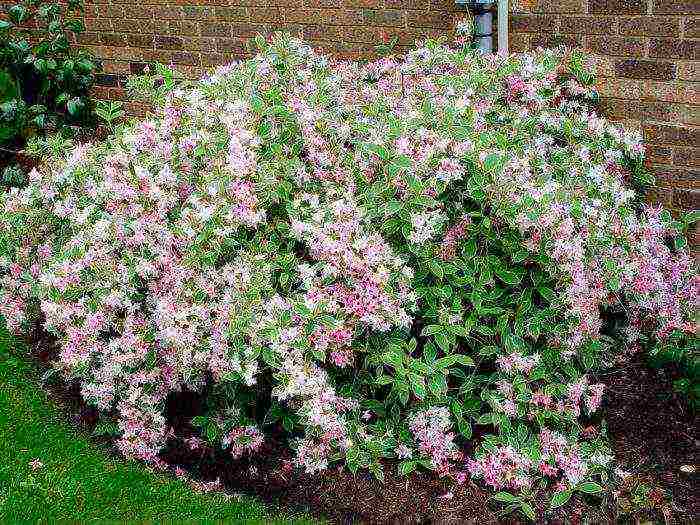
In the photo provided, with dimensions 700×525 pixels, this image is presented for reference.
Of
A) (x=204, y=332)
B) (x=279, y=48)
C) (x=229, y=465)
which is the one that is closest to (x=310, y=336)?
(x=204, y=332)

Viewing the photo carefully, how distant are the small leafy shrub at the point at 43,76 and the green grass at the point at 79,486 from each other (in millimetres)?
2640

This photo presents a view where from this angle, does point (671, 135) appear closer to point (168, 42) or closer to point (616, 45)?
point (616, 45)

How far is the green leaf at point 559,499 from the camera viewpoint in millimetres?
2887

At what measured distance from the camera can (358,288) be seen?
285 cm

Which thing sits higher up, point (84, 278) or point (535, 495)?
point (84, 278)

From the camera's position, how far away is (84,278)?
318cm

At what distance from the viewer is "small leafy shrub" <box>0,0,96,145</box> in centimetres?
539

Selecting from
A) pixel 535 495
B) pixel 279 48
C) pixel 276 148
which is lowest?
pixel 535 495

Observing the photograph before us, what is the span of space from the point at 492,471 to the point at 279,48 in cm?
211

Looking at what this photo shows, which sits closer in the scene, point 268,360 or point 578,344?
point 268,360

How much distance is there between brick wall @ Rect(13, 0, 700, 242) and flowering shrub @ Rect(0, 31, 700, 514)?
2.52 ft

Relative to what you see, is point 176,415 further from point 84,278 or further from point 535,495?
point 535,495

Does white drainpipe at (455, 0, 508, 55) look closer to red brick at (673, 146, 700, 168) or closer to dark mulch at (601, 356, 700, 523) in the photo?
red brick at (673, 146, 700, 168)

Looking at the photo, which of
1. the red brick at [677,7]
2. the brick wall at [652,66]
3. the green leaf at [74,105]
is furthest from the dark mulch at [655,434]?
the green leaf at [74,105]
